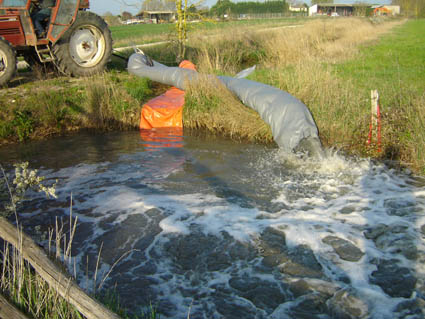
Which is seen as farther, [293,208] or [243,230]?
[293,208]

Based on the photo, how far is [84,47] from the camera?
34.1 feet

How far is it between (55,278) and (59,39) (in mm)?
8604

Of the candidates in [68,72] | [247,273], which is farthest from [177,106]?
[247,273]

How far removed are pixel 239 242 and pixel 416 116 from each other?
150 inches

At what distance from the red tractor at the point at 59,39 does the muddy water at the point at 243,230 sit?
3.06 metres

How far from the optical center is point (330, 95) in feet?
25.8

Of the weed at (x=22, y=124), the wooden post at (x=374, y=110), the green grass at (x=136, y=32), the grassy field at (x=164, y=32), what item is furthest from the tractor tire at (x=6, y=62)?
the green grass at (x=136, y=32)

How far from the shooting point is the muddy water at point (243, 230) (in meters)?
3.82

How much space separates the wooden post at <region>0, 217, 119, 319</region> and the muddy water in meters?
0.67

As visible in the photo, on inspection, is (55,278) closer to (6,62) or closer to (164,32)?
(6,62)

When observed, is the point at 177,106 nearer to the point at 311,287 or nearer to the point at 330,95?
the point at 330,95

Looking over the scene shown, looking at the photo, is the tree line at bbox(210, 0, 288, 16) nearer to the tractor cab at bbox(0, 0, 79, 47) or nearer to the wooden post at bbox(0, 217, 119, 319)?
the tractor cab at bbox(0, 0, 79, 47)

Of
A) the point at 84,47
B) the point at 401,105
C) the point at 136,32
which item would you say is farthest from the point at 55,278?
the point at 136,32

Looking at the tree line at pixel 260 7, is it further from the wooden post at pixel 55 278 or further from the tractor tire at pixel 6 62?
the wooden post at pixel 55 278
